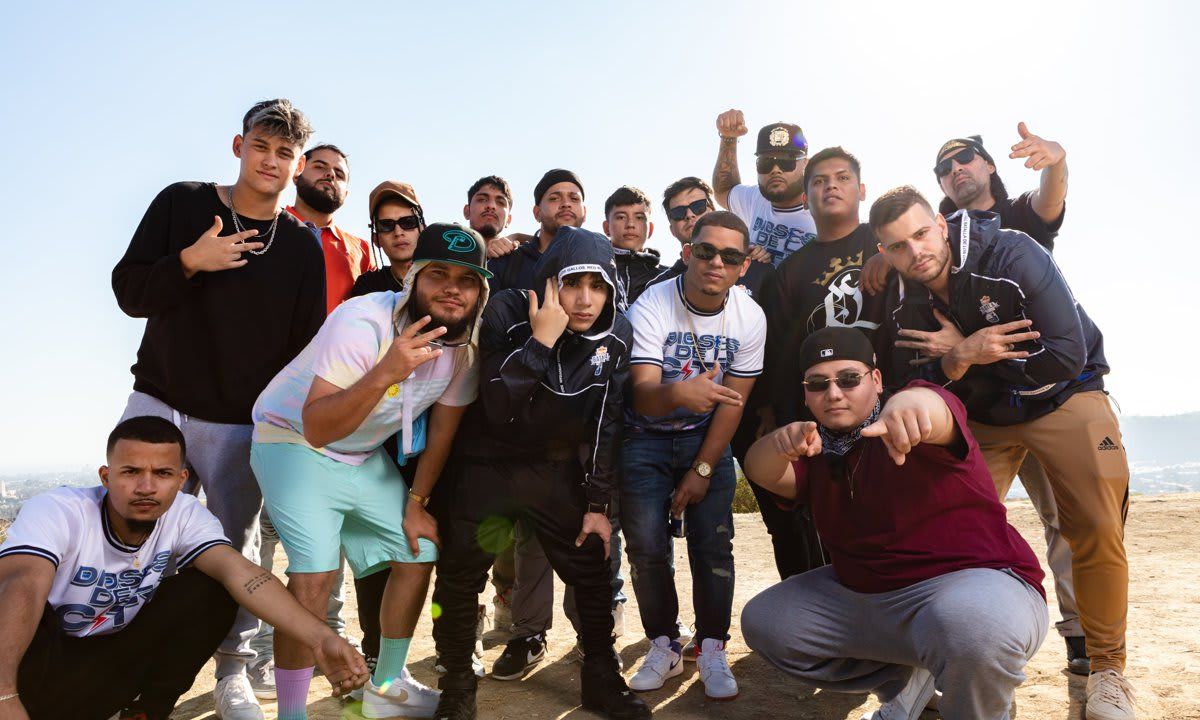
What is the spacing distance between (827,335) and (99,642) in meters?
4.05

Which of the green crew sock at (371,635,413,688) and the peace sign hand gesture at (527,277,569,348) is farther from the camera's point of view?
the green crew sock at (371,635,413,688)

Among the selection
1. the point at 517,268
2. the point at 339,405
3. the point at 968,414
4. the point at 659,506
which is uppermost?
the point at 517,268

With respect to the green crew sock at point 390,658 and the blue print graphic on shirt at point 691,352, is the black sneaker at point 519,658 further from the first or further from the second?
the blue print graphic on shirt at point 691,352

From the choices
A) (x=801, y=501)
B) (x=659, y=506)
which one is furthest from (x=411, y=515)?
(x=801, y=501)

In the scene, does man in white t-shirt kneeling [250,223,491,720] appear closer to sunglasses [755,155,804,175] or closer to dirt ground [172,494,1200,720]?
dirt ground [172,494,1200,720]

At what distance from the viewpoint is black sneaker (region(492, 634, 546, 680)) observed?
18.1 feet

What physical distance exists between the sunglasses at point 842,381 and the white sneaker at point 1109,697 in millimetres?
2459

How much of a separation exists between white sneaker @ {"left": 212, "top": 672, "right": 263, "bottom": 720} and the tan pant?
4.98 metres

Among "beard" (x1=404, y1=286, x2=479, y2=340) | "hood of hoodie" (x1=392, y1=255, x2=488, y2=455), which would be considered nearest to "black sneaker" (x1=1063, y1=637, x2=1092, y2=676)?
"hood of hoodie" (x1=392, y1=255, x2=488, y2=455)

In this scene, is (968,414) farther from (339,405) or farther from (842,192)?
(339,405)

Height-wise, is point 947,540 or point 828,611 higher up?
point 947,540

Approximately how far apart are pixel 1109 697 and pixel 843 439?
2.29 metres

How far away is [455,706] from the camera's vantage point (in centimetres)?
450

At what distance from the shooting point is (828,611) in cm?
428
